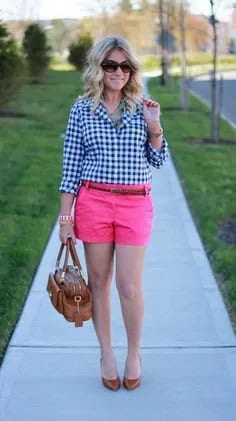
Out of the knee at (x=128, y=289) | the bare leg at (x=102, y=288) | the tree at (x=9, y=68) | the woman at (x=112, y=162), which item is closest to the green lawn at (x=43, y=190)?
the tree at (x=9, y=68)

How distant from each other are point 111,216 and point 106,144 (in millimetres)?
340

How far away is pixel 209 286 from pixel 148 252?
112 cm

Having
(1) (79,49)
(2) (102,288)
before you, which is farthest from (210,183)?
(1) (79,49)

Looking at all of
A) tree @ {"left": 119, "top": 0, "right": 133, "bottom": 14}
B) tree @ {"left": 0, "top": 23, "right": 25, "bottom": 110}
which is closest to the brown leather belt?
tree @ {"left": 0, "top": 23, "right": 25, "bottom": 110}

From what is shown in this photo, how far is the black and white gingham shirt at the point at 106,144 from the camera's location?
375 centimetres

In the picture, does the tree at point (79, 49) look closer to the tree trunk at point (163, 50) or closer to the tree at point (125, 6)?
→ the tree trunk at point (163, 50)

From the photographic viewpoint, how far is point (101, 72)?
12.3 ft

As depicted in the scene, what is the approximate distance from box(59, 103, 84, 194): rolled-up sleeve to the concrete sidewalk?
1.02 meters

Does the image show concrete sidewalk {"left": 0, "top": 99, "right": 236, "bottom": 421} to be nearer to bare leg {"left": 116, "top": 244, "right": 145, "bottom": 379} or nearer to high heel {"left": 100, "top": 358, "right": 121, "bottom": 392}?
high heel {"left": 100, "top": 358, "right": 121, "bottom": 392}

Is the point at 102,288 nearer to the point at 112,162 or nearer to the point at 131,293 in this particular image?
the point at 131,293

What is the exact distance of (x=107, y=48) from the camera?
3707mm

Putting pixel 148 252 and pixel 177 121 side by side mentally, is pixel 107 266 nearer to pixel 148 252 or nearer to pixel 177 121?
pixel 148 252

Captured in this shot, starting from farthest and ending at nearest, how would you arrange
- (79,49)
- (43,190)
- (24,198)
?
(79,49) < (43,190) < (24,198)

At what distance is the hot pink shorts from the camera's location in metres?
3.77
